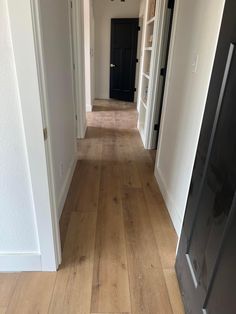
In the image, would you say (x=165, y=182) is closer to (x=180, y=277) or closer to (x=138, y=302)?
(x=180, y=277)

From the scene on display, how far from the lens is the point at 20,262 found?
4.90 feet

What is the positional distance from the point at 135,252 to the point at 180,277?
37 centimetres

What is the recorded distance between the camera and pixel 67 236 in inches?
72.1

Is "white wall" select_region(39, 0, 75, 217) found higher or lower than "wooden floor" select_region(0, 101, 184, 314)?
higher

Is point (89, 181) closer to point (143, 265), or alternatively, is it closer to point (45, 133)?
point (143, 265)

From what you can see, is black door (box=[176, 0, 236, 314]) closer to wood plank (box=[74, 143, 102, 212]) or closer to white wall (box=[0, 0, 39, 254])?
white wall (box=[0, 0, 39, 254])

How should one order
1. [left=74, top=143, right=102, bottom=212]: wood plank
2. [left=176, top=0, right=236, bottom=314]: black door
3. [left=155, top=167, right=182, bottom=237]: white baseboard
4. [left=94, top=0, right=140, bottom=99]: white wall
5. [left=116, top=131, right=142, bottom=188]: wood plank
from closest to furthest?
[left=176, top=0, right=236, bottom=314]: black door
[left=155, top=167, right=182, bottom=237]: white baseboard
[left=74, top=143, right=102, bottom=212]: wood plank
[left=116, top=131, right=142, bottom=188]: wood plank
[left=94, top=0, right=140, bottom=99]: white wall

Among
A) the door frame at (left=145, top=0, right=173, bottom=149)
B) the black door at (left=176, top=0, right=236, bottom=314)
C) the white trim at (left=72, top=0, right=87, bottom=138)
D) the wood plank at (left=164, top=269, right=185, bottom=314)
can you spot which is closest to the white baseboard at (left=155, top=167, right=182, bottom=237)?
the wood plank at (left=164, top=269, right=185, bottom=314)

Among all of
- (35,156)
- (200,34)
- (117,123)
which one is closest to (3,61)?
(35,156)

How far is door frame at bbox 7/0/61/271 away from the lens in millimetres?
944

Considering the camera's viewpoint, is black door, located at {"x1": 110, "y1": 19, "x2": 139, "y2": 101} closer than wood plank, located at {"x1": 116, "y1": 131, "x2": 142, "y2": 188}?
No

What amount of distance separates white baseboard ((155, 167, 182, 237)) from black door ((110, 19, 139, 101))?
439 centimetres

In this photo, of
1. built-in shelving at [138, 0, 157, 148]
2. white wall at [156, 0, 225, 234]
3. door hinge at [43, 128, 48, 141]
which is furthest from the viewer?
built-in shelving at [138, 0, 157, 148]

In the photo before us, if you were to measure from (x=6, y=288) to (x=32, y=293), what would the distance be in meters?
0.17
